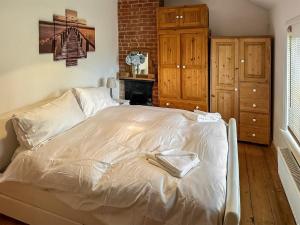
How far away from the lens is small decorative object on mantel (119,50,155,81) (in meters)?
5.18

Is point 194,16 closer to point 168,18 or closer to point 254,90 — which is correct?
point 168,18

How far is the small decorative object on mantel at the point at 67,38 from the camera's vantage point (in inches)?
137

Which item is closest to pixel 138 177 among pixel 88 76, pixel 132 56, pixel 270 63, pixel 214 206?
pixel 214 206

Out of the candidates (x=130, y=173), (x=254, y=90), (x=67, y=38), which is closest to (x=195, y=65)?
(x=254, y=90)

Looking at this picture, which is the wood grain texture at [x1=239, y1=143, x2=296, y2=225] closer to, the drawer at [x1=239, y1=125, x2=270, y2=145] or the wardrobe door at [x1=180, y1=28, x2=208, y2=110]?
the drawer at [x1=239, y1=125, x2=270, y2=145]

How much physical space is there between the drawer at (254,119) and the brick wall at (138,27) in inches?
62.0


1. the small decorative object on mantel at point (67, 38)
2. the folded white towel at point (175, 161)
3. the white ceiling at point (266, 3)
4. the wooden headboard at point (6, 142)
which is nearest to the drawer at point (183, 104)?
the small decorative object on mantel at point (67, 38)

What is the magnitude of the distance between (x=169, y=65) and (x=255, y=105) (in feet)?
4.90

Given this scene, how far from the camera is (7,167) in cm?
259

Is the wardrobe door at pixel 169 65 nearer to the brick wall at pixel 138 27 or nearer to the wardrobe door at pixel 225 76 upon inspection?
the brick wall at pixel 138 27

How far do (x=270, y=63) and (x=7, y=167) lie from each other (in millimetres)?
3566

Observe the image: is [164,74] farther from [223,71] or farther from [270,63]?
[270,63]

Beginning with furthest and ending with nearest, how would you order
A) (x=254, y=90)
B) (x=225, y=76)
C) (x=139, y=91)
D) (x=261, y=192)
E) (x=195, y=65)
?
(x=139, y=91) < (x=195, y=65) < (x=225, y=76) < (x=254, y=90) < (x=261, y=192)

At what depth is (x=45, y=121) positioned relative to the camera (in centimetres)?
281
